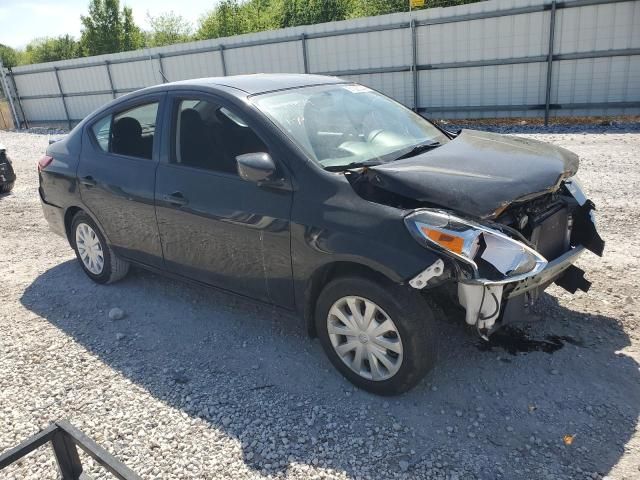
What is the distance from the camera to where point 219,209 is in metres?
3.59

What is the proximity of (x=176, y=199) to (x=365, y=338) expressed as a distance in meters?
1.72

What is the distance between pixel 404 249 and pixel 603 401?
4.61 feet


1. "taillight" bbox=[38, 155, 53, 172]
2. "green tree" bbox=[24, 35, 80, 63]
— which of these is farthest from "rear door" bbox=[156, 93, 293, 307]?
"green tree" bbox=[24, 35, 80, 63]

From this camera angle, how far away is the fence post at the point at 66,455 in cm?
245

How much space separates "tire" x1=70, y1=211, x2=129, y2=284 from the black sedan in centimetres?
33

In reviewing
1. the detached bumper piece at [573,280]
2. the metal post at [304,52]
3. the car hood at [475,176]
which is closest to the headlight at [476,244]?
the car hood at [475,176]

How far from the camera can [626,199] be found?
6059mm

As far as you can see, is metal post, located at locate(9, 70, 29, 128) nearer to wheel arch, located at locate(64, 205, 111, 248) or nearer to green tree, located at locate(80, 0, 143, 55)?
green tree, located at locate(80, 0, 143, 55)

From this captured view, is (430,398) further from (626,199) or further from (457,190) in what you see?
(626,199)

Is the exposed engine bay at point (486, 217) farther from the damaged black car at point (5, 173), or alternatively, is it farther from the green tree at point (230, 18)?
the green tree at point (230, 18)

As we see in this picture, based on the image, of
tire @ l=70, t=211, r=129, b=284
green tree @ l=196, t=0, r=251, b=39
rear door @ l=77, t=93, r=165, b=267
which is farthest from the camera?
green tree @ l=196, t=0, r=251, b=39

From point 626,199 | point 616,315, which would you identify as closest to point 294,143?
point 616,315

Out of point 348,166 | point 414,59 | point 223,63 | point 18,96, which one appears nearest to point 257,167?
point 348,166

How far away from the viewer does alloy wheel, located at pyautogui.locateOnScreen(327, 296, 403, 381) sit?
3.00 m
